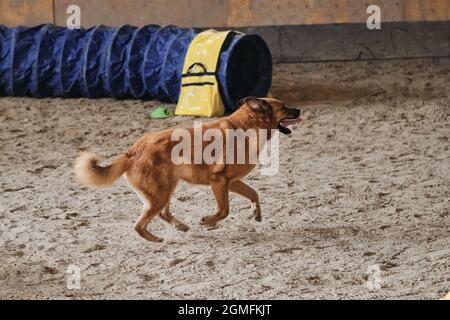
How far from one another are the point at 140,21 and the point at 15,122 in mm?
2520

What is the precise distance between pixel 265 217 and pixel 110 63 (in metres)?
3.97

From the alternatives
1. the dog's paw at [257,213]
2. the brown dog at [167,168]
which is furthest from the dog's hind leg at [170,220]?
the dog's paw at [257,213]

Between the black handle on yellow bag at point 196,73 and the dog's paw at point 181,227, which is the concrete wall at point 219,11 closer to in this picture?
the black handle on yellow bag at point 196,73

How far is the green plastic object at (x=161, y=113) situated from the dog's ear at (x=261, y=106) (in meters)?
3.37

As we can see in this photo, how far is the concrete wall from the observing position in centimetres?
1022

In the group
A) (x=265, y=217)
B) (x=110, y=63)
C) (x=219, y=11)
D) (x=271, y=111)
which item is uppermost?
(x=219, y=11)

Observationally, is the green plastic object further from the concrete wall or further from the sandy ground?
the concrete wall

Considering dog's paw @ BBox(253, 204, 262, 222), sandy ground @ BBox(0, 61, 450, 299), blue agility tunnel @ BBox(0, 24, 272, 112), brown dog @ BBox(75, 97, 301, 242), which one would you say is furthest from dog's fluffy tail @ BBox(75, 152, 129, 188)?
blue agility tunnel @ BBox(0, 24, 272, 112)

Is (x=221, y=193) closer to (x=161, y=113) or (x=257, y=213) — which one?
(x=257, y=213)

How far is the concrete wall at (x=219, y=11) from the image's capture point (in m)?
10.2

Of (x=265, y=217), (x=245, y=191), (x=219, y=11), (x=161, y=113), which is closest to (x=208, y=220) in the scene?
(x=245, y=191)

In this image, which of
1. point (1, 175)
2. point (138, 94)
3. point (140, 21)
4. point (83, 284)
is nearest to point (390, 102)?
point (138, 94)

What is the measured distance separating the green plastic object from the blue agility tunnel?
0.89 ft

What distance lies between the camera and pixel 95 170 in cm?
474
